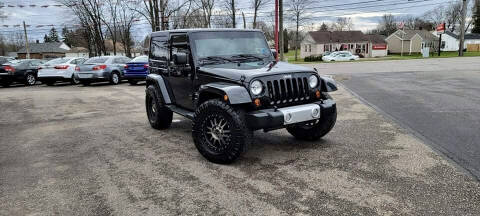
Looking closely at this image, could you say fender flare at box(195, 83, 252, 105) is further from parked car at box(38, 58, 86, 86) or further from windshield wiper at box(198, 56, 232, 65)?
parked car at box(38, 58, 86, 86)

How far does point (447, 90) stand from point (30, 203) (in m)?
11.8

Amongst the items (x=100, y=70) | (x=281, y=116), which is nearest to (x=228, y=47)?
(x=281, y=116)

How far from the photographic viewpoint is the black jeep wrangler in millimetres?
4496

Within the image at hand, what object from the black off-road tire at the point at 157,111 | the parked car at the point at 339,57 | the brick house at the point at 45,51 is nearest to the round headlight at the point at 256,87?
the black off-road tire at the point at 157,111

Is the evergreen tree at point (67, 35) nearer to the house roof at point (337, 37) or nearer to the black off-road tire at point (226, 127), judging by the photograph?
the house roof at point (337, 37)

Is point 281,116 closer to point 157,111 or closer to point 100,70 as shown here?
point 157,111

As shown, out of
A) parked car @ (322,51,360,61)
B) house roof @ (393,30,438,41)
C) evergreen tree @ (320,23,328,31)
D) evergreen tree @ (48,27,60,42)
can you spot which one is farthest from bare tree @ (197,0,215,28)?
evergreen tree @ (48,27,60,42)

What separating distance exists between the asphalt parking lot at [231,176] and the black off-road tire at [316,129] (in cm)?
14

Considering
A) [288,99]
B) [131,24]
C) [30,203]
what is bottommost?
[30,203]

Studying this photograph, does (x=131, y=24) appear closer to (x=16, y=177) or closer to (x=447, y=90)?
(x=447, y=90)

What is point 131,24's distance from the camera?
46.5 metres

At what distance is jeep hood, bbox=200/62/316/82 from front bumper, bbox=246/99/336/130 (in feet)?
1.58

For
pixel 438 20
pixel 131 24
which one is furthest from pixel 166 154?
pixel 438 20

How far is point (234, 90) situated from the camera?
4453 millimetres
